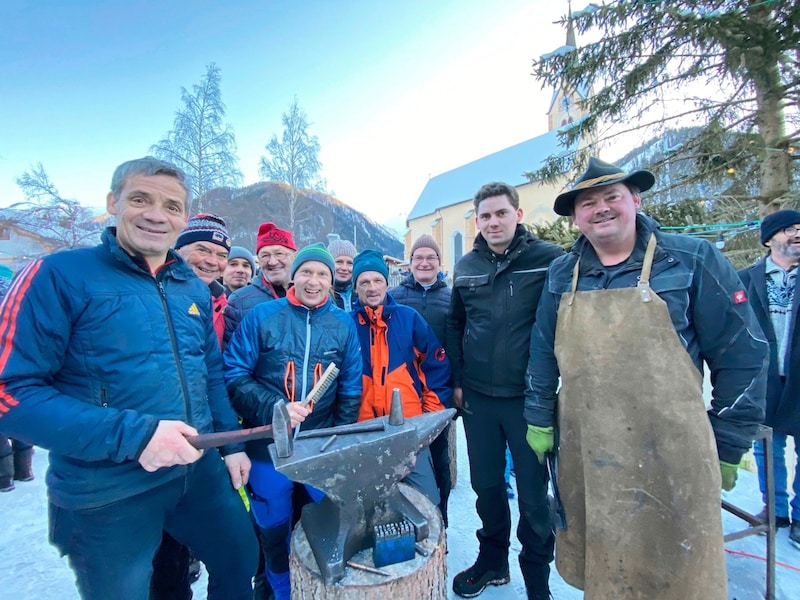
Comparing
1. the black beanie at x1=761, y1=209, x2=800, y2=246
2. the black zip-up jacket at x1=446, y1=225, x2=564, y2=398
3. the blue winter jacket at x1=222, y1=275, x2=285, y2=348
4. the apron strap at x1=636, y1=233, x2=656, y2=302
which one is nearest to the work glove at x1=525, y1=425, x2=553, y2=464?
the black zip-up jacket at x1=446, y1=225, x2=564, y2=398

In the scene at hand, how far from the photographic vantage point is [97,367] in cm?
130

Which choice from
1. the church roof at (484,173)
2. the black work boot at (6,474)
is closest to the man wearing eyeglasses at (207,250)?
the black work boot at (6,474)

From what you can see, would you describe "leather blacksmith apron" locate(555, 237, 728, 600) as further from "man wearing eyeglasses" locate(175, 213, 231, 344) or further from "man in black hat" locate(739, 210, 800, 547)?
"man wearing eyeglasses" locate(175, 213, 231, 344)

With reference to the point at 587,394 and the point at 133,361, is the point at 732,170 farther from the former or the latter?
Answer: the point at 133,361

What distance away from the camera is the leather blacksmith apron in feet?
4.76

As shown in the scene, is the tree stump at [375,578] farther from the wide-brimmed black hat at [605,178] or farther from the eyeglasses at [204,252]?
the eyeglasses at [204,252]

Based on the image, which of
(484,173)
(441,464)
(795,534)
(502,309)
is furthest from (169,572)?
(484,173)

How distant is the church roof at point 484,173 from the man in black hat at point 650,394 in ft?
70.8

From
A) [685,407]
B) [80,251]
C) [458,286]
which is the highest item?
[80,251]

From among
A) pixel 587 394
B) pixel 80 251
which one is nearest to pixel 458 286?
pixel 587 394

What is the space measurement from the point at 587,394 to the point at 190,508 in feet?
6.20

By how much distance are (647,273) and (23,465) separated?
5653 mm

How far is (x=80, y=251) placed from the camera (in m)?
1.39

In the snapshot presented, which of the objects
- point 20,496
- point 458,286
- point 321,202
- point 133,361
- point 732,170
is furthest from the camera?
point 321,202
